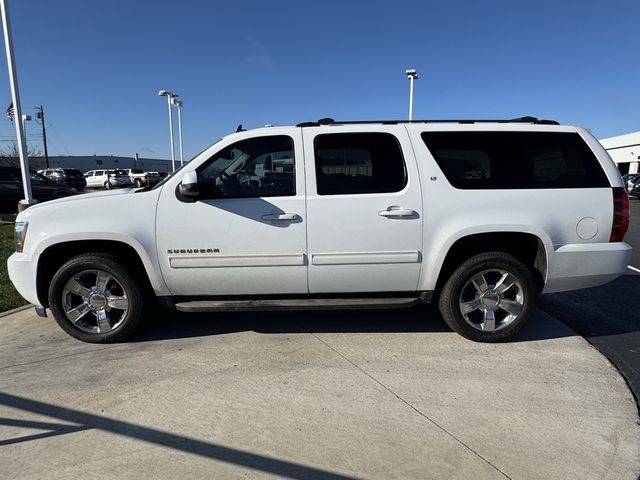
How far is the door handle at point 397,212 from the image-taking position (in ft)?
12.4

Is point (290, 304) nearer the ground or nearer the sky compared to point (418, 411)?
nearer the sky

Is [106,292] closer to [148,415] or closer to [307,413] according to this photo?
[148,415]

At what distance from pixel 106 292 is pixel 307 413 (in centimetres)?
229

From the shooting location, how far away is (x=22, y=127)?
11867mm

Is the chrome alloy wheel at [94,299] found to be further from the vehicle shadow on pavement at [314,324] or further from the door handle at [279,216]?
the door handle at [279,216]

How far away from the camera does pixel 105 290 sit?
13.2 ft

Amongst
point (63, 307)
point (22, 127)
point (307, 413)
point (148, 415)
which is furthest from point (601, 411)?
point (22, 127)

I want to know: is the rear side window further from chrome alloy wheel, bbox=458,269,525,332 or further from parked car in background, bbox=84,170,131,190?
parked car in background, bbox=84,170,131,190

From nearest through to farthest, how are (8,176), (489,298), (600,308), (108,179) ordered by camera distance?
(489,298)
(600,308)
(8,176)
(108,179)

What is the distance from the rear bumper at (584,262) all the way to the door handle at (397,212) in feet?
4.13

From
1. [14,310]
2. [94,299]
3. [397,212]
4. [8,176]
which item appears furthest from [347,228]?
[8,176]

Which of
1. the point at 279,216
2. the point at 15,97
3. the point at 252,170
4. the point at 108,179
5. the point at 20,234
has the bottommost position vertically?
A: the point at 20,234

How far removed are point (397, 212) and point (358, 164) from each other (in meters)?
0.57

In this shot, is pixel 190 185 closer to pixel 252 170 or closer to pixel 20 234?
pixel 252 170
